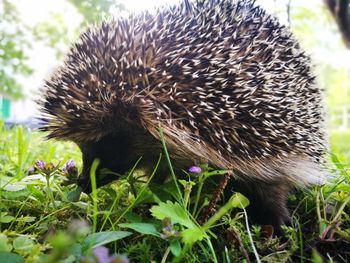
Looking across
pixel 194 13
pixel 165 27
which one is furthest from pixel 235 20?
pixel 165 27

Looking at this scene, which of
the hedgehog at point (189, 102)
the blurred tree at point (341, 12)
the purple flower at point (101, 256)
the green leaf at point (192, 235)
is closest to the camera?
the purple flower at point (101, 256)

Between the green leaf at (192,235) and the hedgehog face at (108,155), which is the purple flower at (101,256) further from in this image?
the hedgehog face at (108,155)

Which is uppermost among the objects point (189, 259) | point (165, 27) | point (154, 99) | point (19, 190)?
point (165, 27)

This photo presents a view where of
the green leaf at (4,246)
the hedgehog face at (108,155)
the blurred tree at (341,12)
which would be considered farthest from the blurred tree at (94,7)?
the blurred tree at (341,12)

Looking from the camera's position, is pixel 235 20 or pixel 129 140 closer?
pixel 129 140

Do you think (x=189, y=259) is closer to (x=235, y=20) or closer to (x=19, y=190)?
(x=19, y=190)

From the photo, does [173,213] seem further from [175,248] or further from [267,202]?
[267,202]
